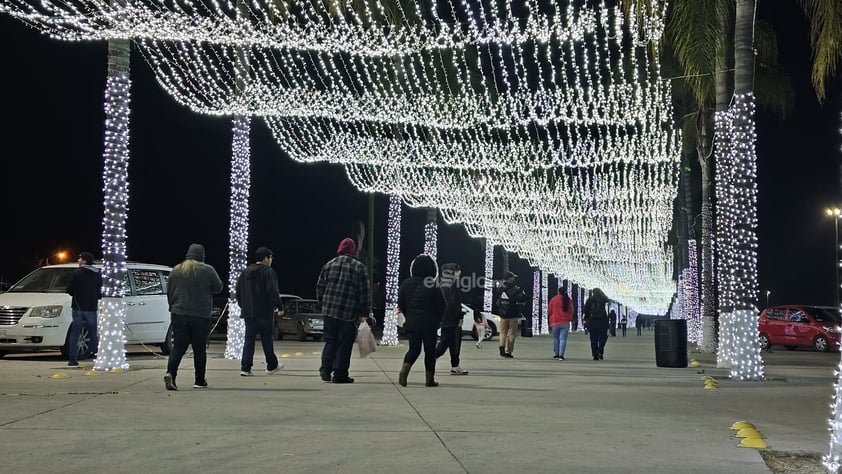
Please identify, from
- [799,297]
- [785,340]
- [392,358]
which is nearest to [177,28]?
[392,358]

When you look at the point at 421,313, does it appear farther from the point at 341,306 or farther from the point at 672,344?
the point at 672,344

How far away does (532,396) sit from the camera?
1048 centimetres

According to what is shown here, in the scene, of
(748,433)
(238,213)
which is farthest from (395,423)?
(238,213)

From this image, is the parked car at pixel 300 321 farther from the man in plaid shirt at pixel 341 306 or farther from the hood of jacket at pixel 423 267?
the hood of jacket at pixel 423 267

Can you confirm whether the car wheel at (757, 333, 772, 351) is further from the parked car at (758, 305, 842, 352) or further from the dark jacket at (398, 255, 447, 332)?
the dark jacket at (398, 255, 447, 332)

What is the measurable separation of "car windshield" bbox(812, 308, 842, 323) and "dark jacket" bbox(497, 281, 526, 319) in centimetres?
1310

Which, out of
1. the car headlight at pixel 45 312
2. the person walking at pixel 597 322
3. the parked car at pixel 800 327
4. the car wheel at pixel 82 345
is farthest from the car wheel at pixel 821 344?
the car headlight at pixel 45 312

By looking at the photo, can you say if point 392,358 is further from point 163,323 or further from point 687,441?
point 687,441

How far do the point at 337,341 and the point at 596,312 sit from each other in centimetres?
923

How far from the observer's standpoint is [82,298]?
14.6m

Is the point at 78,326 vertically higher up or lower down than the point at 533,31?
lower down

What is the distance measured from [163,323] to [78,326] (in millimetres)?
3185

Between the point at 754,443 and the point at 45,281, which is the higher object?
the point at 45,281

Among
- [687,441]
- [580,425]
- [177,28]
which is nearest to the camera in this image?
[687,441]
